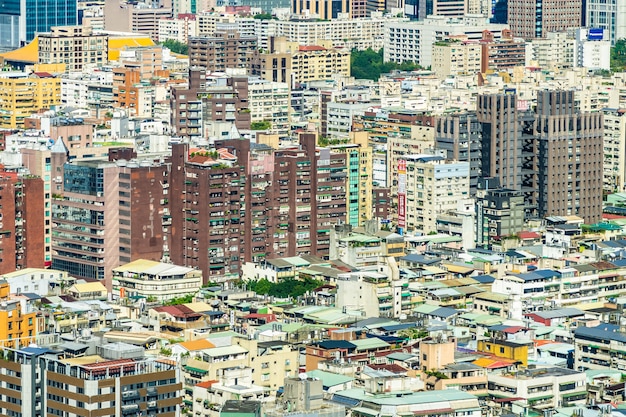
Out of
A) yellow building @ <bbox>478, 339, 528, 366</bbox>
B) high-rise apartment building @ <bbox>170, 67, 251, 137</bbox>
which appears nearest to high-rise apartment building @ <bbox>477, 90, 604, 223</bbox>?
high-rise apartment building @ <bbox>170, 67, 251, 137</bbox>

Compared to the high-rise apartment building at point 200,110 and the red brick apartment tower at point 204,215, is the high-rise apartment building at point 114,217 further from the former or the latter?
the high-rise apartment building at point 200,110

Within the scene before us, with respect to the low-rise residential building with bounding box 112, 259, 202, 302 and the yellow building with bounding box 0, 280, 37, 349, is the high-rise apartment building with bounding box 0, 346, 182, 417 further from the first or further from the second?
the low-rise residential building with bounding box 112, 259, 202, 302

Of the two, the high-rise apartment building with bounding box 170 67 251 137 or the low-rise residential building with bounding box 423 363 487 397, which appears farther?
the high-rise apartment building with bounding box 170 67 251 137

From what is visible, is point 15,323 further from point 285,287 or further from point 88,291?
point 285,287

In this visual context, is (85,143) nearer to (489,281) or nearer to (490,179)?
(490,179)

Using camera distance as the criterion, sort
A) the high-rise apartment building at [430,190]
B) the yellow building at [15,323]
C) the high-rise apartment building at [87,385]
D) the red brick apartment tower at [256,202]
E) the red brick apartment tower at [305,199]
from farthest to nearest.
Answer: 1. the high-rise apartment building at [430,190]
2. the red brick apartment tower at [305,199]
3. the red brick apartment tower at [256,202]
4. the yellow building at [15,323]
5. the high-rise apartment building at [87,385]

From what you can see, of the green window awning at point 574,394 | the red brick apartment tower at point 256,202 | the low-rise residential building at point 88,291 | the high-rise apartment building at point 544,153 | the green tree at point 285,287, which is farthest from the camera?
the high-rise apartment building at point 544,153

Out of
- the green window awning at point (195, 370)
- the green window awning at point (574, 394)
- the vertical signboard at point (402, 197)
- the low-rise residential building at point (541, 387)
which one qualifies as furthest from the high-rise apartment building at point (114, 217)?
the green window awning at point (574, 394)

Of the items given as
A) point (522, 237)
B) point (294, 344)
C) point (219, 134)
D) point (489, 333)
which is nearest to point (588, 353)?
point (489, 333)

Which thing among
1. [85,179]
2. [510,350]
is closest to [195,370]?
[510,350]
